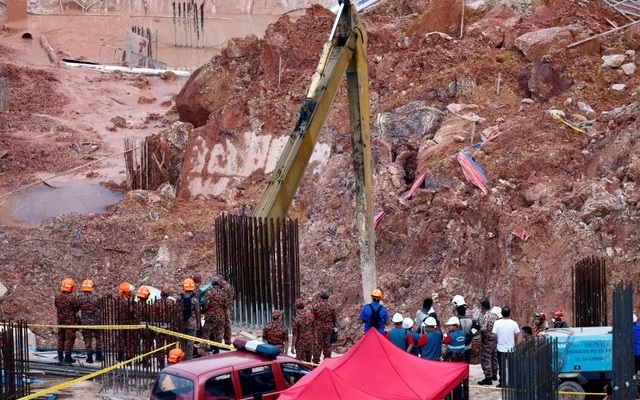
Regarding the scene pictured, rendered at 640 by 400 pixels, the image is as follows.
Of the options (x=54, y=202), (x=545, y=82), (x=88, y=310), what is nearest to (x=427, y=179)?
(x=545, y=82)

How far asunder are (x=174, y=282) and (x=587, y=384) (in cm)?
1207

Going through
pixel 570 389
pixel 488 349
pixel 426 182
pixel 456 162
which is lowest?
pixel 570 389

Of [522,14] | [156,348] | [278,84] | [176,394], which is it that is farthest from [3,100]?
[176,394]

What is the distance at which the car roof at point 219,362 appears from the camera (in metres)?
15.2

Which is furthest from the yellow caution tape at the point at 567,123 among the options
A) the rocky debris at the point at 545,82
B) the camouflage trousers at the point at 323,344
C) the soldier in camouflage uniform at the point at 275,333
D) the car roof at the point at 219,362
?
the car roof at the point at 219,362

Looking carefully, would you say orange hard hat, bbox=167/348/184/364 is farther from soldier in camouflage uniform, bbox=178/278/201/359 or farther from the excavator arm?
the excavator arm

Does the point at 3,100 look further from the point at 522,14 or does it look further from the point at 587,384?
the point at 587,384

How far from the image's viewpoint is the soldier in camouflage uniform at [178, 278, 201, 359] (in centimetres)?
1906

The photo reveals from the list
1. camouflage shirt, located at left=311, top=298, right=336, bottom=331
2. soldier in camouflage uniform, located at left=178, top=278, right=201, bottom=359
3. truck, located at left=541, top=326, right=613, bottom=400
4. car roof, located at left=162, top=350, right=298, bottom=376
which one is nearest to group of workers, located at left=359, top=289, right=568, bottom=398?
truck, located at left=541, top=326, right=613, bottom=400

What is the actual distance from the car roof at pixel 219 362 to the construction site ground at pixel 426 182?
11.8ft

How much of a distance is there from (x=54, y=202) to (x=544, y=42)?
1330 centimetres

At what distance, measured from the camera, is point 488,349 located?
1789cm

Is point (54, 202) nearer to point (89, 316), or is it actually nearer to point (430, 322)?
point (89, 316)

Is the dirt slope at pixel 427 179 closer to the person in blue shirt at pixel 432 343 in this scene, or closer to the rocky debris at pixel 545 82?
the rocky debris at pixel 545 82
